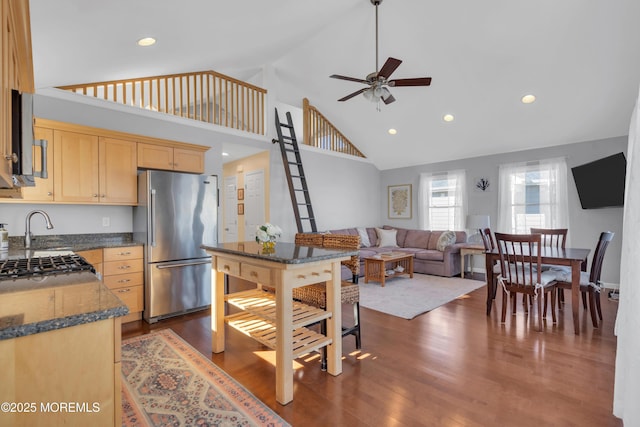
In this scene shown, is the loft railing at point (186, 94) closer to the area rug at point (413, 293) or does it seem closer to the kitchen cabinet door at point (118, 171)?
the kitchen cabinet door at point (118, 171)

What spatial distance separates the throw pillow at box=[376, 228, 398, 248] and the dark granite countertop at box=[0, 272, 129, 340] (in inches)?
239

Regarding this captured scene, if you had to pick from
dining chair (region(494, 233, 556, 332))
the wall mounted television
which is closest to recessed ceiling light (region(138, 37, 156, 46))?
dining chair (region(494, 233, 556, 332))

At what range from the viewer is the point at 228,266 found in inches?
97.3

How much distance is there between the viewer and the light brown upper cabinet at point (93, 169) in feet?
10.2

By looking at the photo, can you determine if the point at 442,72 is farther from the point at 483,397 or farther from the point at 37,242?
the point at 37,242

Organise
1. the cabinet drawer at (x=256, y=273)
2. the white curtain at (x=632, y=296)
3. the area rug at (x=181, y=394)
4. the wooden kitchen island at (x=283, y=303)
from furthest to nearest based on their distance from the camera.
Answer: the cabinet drawer at (x=256, y=273) < the wooden kitchen island at (x=283, y=303) < the area rug at (x=181, y=394) < the white curtain at (x=632, y=296)

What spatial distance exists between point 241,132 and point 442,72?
322cm

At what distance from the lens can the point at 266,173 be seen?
565cm

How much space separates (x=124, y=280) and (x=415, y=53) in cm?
464

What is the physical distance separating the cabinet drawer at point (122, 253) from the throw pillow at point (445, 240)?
489 cm

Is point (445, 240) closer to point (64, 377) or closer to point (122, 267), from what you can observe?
point (122, 267)

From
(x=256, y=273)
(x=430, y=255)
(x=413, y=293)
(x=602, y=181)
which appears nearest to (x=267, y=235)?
(x=256, y=273)

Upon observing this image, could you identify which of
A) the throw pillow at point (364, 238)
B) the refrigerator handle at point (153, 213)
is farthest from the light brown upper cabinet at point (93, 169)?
the throw pillow at point (364, 238)

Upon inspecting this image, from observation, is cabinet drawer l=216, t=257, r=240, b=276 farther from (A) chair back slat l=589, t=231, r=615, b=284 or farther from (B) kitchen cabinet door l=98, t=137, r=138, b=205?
(A) chair back slat l=589, t=231, r=615, b=284
